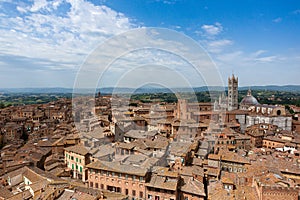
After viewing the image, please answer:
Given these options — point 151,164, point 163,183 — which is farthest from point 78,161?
point 163,183

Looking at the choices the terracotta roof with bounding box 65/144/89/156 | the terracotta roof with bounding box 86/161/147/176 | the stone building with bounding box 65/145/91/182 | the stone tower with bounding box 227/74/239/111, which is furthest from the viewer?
the stone tower with bounding box 227/74/239/111

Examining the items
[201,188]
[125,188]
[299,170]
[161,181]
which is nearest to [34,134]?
[125,188]

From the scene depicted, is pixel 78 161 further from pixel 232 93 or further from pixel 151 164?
pixel 232 93

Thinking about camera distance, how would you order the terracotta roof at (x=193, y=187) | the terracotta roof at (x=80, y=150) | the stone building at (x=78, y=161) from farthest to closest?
the terracotta roof at (x=80, y=150) < the stone building at (x=78, y=161) < the terracotta roof at (x=193, y=187)

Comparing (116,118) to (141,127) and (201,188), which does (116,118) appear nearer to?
(141,127)

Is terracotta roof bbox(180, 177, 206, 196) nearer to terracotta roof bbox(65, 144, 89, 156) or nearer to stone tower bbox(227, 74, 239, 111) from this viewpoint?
terracotta roof bbox(65, 144, 89, 156)

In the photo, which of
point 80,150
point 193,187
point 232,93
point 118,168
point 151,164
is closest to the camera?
point 193,187

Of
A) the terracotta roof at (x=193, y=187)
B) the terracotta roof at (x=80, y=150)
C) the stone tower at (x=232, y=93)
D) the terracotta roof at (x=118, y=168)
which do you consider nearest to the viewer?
the terracotta roof at (x=193, y=187)

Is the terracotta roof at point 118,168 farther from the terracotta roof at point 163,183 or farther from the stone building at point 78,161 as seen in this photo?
the stone building at point 78,161

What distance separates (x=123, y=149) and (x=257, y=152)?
1330cm

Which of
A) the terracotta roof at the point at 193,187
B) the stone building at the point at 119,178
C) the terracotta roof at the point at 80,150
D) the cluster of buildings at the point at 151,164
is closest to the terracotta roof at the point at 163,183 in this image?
the cluster of buildings at the point at 151,164

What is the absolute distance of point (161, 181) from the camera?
14.9m

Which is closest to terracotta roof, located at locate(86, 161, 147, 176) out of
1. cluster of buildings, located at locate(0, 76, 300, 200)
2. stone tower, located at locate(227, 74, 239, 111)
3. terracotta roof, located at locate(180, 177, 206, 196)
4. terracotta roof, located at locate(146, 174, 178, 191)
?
cluster of buildings, located at locate(0, 76, 300, 200)

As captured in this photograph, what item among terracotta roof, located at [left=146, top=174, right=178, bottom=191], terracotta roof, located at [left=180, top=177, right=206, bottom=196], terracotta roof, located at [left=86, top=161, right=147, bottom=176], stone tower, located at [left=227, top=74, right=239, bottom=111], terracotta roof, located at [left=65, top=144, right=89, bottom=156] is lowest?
terracotta roof, located at [left=180, top=177, right=206, bottom=196]
